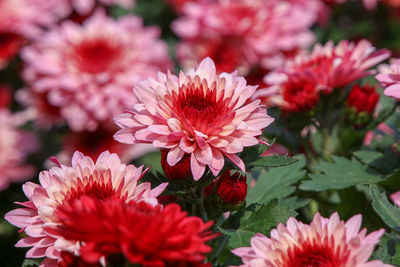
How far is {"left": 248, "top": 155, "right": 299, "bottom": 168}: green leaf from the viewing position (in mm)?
686

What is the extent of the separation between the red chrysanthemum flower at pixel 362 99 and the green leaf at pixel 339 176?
10 centimetres

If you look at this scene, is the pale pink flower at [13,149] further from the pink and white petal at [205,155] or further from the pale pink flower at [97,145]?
the pink and white petal at [205,155]

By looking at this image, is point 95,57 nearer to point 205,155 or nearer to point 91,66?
point 91,66

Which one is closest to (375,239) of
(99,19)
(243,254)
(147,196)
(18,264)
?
(243,254)

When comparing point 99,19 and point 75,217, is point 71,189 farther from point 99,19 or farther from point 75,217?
point 99,19

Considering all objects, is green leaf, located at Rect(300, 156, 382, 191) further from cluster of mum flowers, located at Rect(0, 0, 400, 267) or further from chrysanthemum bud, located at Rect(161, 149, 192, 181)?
chrysanthemum bud, located at Rect(161, 149, 192, 181)

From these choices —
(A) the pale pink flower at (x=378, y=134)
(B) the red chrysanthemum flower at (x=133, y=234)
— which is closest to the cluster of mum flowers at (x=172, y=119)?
(B) the red chrysanthemum flower at (x=133, y=234)

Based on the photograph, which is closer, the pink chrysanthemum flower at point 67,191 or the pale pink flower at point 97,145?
the pink chrysanthemum flower at point 67,191

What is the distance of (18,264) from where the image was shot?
3.35 ft

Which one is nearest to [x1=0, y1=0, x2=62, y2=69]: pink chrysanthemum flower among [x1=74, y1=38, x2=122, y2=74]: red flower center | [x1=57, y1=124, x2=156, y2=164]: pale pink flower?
[x1=74, y1=38, x2=122, y2=74]: red flower center

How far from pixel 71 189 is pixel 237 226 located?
24 cm

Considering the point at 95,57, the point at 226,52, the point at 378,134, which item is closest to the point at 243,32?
the point at 226,52

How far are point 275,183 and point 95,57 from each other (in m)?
0.88

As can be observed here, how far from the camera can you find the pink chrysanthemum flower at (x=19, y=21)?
1.63 m
